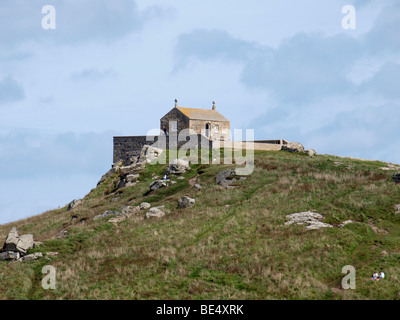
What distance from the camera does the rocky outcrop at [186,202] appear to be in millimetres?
36281

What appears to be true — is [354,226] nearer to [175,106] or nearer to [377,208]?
[377,208]

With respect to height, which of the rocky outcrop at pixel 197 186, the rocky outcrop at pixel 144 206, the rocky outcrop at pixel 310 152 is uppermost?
the rocky outcrop at pixel 310 152

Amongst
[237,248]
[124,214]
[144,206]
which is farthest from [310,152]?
[237,248]

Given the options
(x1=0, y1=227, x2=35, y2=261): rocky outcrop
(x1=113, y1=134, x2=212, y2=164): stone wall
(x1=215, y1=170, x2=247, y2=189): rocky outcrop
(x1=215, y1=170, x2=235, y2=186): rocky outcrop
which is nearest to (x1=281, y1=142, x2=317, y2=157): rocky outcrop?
(x1=113, y1=134, x2=212, y2=164): stone wall

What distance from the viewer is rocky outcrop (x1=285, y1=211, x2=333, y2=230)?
27797 mm

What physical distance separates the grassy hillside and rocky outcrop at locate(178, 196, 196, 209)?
2.57 ft

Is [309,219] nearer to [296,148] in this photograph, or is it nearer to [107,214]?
[107,214]

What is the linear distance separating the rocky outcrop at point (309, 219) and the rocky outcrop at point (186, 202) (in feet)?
31.7

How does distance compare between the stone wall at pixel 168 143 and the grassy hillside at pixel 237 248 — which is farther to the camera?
the stone wall at pixel 168 143

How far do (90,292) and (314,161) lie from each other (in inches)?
1385

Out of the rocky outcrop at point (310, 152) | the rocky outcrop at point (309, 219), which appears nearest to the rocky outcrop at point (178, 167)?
the rocky outcrop at point (310, 152)

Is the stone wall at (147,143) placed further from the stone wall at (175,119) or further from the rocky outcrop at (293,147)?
the rocky outcrop at (293,147)

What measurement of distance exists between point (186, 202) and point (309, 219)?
11649 millimetres

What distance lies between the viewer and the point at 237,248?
84.4 ft
